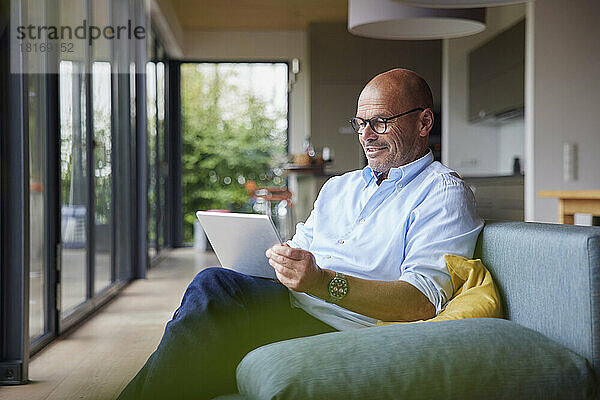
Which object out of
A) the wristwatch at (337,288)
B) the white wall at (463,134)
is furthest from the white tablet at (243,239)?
the white wall at (463,134)

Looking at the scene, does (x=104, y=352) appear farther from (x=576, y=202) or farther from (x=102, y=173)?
(x=576, y=202)

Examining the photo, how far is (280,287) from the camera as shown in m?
1.97

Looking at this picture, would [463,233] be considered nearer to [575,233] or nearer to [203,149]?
[575,233]


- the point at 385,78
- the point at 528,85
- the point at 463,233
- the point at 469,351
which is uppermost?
the point at 528,85

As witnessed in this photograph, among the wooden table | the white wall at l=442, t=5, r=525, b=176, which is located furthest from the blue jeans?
the white wall at l=442, t=5, r=525, b=176

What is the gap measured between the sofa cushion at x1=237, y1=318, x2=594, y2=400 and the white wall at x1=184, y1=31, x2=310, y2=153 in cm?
873

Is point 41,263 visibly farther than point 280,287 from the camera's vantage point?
Yes

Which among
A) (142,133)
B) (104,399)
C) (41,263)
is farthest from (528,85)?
(104,399)

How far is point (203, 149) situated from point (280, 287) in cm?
921

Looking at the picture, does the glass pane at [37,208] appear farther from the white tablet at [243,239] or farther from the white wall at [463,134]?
the white wall at [463,134]

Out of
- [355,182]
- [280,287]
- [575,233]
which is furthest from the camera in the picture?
[355,182]

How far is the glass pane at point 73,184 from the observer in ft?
13.3

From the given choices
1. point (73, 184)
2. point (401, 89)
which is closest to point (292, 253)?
point (401, 89)

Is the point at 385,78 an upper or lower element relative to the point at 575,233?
upper
